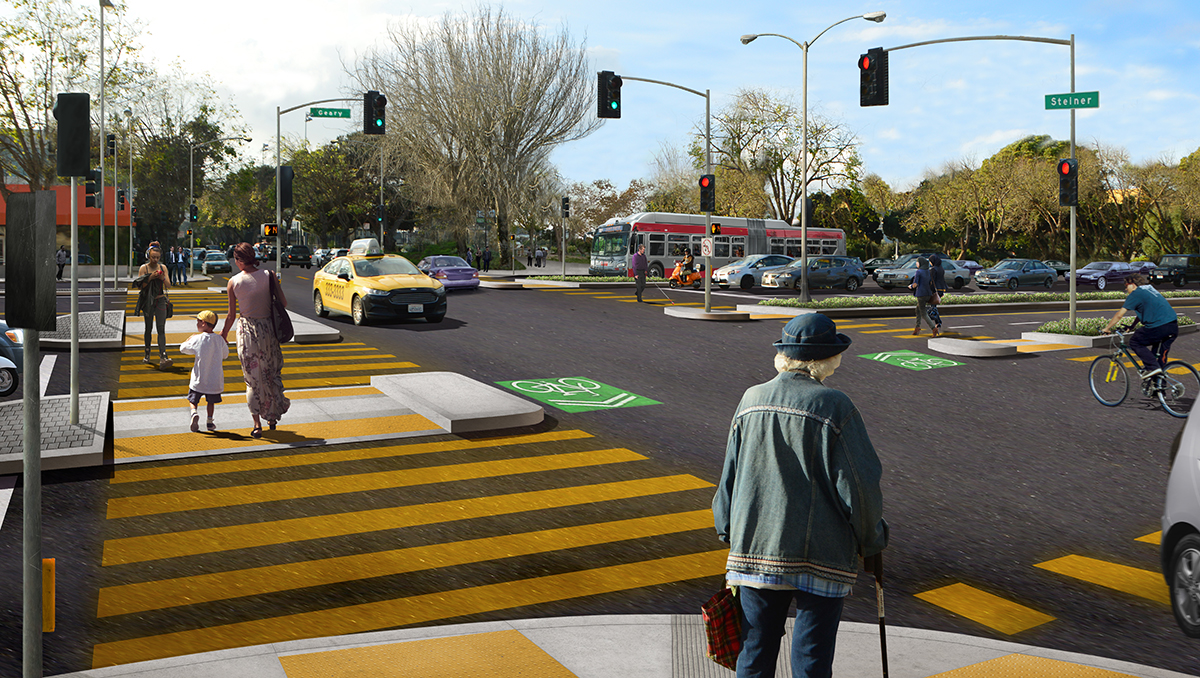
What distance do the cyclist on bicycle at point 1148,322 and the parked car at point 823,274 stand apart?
1000 inches

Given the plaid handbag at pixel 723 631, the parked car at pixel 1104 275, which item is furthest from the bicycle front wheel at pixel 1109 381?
the parked car at pixel 1104 275

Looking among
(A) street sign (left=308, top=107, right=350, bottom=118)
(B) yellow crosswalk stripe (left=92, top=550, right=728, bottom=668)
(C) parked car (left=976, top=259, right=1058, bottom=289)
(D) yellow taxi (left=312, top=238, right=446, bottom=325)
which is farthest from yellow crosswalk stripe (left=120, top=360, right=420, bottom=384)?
Answer: (C) parked car (left=976, top=259, right=1058, bottom=289)

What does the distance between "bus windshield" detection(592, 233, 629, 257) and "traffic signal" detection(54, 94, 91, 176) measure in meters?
38.9

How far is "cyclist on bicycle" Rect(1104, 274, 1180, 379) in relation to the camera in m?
11.5

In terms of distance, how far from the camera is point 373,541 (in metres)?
6.55

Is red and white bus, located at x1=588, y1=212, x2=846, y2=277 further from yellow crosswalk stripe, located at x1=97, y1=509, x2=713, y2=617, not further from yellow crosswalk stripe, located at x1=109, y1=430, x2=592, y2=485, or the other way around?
yellow crosswalk stripe, located at x1=97, y1=509, x2=713, y2=617

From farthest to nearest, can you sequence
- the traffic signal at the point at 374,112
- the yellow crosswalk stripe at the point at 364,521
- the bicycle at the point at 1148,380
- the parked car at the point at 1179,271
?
1. the parked car at the point at 1179,271
2. the traffic signal at the point at 374,112
3. the bicycle at the point at 1148,380
4. the yellow crosswalk stripe at the point at 364,521

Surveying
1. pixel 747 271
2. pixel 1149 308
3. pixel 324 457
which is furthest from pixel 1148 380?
pixel 747 271

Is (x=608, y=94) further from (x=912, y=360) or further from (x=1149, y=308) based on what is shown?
(x=1149, y=308)

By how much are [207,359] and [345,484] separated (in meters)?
2.54

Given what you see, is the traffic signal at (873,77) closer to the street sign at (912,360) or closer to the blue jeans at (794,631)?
the street sign at (912,360)

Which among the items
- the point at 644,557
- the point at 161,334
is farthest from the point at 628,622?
the point at 161,334

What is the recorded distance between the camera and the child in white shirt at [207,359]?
30.8 feet

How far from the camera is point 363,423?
10.4 meters
